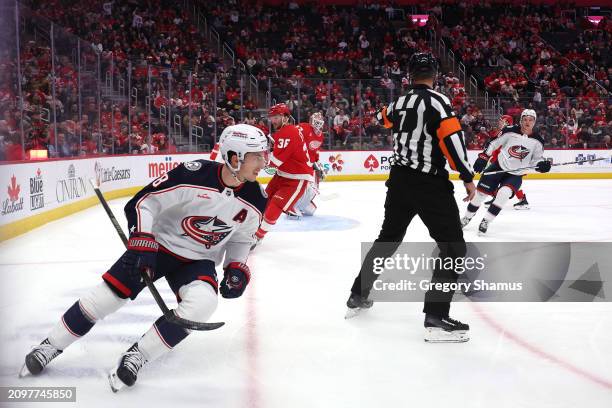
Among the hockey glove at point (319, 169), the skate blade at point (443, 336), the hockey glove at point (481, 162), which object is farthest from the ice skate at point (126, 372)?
the hockey glove at point (481, 162)

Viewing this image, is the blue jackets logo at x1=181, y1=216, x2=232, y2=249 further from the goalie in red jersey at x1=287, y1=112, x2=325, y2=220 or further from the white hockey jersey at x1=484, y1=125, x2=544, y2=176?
the white hockey jersey at x1=484, y1=125, x2=544, y2=176

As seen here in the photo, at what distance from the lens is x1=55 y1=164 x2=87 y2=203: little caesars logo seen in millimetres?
7516

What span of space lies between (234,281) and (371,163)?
38.3 ft

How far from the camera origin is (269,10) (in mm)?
20391

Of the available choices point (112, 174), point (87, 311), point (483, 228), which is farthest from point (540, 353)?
point (112, 174)

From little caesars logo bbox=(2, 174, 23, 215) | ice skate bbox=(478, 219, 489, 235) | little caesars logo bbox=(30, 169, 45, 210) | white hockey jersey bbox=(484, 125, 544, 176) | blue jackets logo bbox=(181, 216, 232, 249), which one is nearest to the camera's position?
blue jackets logo bbox=(181, 216, 232, 249)

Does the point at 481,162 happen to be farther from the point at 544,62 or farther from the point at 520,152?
the point at 544,62

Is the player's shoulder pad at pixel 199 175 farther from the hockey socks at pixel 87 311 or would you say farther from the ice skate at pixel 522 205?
the ice skate at pixel 522 205

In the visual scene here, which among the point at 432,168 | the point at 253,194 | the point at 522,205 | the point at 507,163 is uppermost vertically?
the point at 432,168

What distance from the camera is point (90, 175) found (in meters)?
8.65

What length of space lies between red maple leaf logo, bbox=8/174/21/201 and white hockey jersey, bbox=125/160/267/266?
3.92 meters

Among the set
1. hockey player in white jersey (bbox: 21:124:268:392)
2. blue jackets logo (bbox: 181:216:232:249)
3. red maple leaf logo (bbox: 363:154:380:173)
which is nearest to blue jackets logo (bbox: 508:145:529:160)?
hockey player in white jersey (bbox: 21:124:268:392)

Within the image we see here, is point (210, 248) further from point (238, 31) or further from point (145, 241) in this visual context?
point (238, 31)

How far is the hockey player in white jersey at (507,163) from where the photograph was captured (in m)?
6.42
